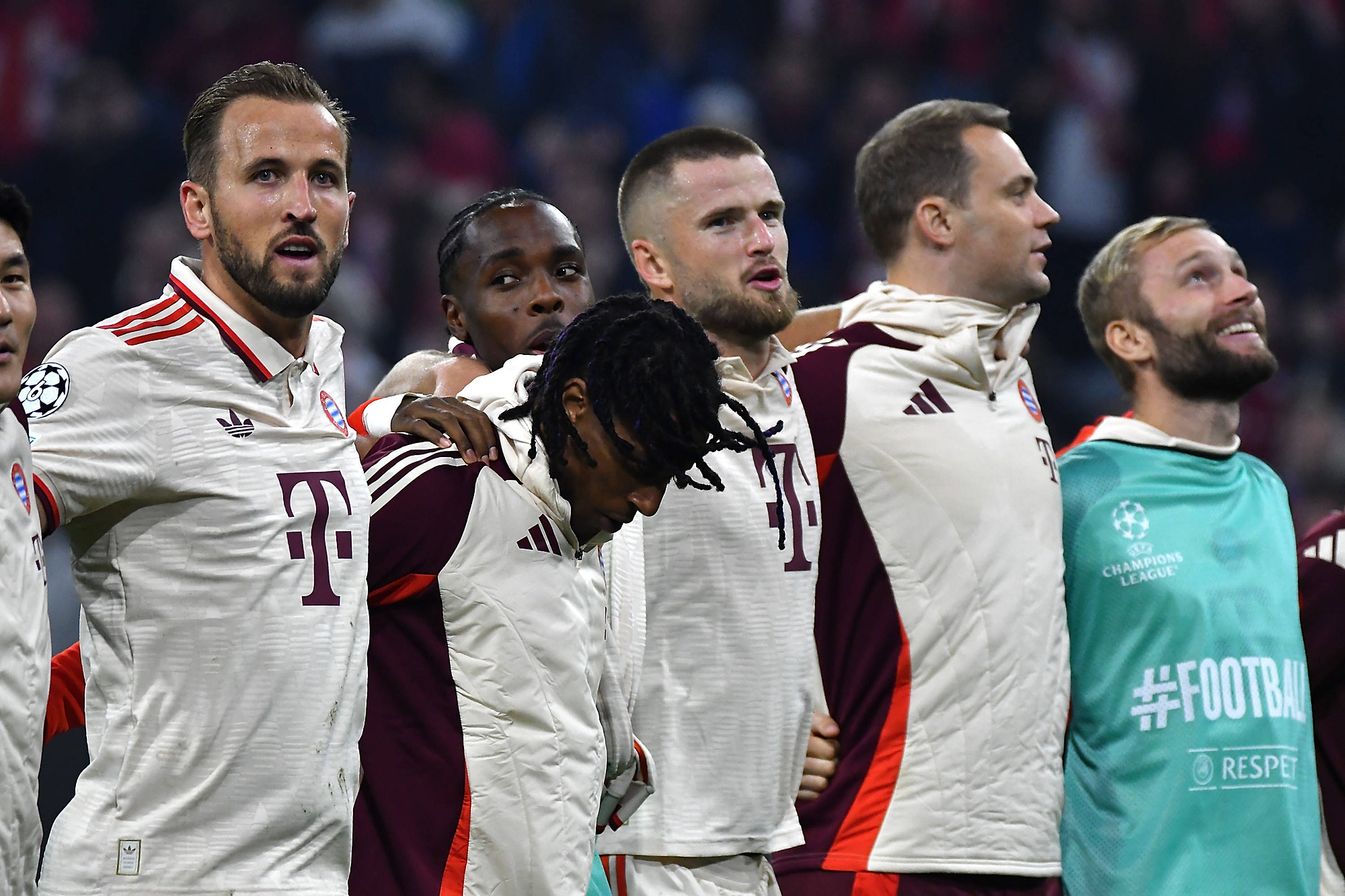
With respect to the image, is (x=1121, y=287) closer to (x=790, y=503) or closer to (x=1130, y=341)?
(x=1130, y=341)

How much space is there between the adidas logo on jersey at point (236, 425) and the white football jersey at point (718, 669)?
746 mm

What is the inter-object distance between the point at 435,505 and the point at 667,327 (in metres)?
0.42

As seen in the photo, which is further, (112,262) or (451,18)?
(451,18)

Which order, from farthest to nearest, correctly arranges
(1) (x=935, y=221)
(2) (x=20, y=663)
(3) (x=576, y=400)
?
1. (1) (x=935, y=221)
2. (3) (x=576, y=400)
3. (2) (x=20, y=663)

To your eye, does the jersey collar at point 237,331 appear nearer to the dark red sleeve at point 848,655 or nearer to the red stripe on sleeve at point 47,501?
the red stripe on sleeve at point 47,501

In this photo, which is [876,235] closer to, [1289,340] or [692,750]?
[692,750]

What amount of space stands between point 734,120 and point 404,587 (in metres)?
6.21

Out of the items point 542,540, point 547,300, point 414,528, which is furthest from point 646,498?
point 547,300

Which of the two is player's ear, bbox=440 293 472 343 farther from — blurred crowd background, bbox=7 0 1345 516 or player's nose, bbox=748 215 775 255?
blurred crowd background, bbox=7 0 1345 516

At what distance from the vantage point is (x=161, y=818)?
224 centimetres

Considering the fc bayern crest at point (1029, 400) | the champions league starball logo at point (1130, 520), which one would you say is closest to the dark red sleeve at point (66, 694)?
the fc bayern crest at point (1029, 400)

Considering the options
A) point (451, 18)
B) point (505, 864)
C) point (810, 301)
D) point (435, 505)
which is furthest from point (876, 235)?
point (451, 18)

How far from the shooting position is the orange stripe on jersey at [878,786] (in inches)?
122

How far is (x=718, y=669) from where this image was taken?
9.56 feet
